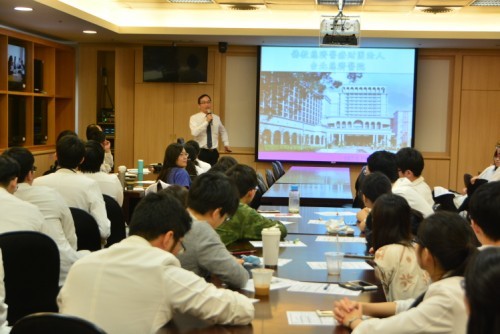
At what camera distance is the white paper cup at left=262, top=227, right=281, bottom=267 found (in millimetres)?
3598

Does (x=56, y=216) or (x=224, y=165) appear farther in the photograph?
(x=224, y=165)

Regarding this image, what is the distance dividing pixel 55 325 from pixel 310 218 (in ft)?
12.4

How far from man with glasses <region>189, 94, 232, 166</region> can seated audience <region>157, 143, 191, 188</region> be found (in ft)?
14.1

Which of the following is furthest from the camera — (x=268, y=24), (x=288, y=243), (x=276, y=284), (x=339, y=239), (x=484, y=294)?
(x=268, y=24)

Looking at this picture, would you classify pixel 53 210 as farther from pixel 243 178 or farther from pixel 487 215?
pixel 487 215

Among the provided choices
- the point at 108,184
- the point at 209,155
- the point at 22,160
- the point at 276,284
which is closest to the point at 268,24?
the point at 209,155

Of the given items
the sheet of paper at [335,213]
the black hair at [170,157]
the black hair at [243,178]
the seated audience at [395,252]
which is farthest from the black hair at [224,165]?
the seated audience at [395,252]

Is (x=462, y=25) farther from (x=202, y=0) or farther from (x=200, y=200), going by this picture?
(x=200, y=200)

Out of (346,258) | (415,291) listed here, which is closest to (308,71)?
(346,258)

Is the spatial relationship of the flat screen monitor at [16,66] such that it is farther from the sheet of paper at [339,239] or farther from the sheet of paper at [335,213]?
the sheet of paper at [339,239]

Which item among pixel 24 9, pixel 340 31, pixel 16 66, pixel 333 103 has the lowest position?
pixel 333 103

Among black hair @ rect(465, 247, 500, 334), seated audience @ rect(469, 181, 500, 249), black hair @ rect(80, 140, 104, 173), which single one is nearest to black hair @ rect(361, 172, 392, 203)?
seated audience @ rect(469, 181, 500, 249)

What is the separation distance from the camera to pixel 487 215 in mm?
2818

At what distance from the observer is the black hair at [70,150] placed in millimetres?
4957
